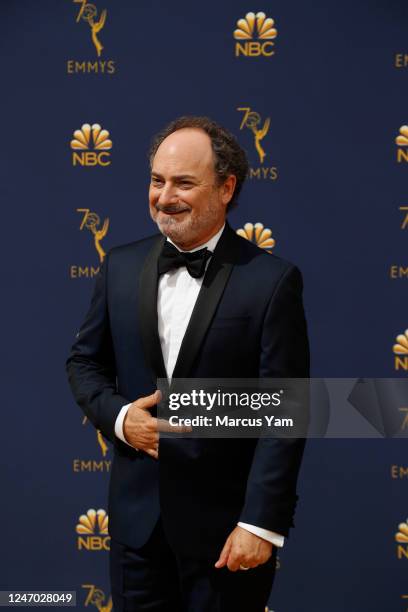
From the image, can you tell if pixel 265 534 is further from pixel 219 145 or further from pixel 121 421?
pixel 219 145

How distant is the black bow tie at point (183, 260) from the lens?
1.57 meters

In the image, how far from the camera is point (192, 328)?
1512mm

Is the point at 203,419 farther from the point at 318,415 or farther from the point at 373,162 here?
the point at 373,162

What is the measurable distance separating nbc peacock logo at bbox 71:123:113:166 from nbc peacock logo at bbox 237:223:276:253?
0.63 metres

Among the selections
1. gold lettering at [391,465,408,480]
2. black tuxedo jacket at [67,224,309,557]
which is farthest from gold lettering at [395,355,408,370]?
black tuxedo jacket at [67,224,309,557]

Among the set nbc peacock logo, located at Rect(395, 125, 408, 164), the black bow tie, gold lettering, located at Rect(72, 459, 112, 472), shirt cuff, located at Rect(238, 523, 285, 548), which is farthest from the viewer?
gold lettering, located at Rect(72, 459, 112, 472)

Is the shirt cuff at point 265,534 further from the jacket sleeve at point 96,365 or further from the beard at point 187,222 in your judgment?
the beard at point 187,222

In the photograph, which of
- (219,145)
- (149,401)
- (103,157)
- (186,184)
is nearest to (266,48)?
(103,157)

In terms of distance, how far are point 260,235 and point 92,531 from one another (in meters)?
1.37

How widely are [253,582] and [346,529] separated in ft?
3.59

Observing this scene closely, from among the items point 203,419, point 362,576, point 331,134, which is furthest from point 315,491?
point 331,134

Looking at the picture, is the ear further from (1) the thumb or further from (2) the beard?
(1) the thumb

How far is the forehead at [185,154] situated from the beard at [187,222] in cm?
8

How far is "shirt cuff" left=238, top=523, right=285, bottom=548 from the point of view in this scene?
146 cm
